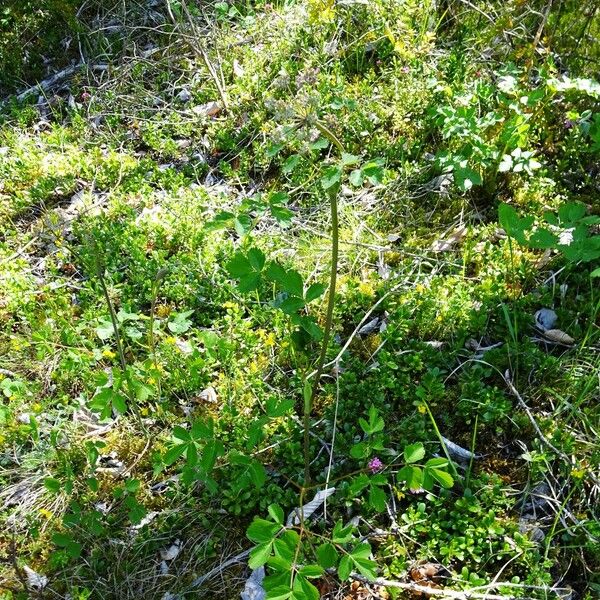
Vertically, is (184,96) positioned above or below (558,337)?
above

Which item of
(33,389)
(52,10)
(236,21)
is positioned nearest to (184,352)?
(33,389)

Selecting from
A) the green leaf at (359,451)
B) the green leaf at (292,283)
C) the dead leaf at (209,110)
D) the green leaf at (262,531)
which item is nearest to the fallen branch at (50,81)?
the dead leaf at (209,110)

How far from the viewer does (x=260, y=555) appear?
1.90 m

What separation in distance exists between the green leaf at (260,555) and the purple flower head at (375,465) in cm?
82

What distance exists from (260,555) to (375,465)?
2.89ft

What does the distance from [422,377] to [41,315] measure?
232 cm

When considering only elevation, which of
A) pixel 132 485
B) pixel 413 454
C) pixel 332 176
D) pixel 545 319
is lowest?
pixel 545 319

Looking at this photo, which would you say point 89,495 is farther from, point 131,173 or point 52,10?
point 52,10

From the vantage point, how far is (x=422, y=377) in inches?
115

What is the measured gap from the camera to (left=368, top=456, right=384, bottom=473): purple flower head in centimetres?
265

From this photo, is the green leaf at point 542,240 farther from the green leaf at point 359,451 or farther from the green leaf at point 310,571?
the green leaf at point 310,571

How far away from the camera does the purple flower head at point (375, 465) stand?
265 cm

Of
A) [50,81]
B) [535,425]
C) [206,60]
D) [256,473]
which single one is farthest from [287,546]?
[50,81]

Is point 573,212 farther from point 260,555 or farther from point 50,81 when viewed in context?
point 50,81
